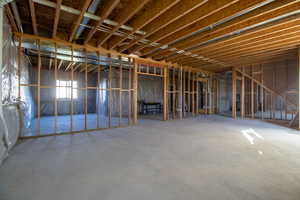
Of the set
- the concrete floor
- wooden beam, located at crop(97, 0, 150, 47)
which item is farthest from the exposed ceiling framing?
the concrete floor

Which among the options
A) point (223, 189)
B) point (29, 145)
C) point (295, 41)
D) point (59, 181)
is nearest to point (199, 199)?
point (223, 189)

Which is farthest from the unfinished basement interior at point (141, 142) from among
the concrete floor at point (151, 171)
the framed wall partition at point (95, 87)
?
the framed wall partition at point (95, 87)

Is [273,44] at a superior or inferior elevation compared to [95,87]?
superior

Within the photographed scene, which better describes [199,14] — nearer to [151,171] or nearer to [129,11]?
[129,11]

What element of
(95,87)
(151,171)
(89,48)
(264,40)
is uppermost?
(264,40)

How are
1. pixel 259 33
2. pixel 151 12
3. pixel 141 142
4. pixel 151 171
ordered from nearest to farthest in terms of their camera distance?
pixel 151 171, pixel 151 12, pixel 141 142, pixel 259 33

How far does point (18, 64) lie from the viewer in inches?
149

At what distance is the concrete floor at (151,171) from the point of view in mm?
1604

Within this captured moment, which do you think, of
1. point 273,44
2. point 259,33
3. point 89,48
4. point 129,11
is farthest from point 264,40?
point 89,48

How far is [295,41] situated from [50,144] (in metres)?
7.93

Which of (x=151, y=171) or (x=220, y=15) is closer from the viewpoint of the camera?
(x=151, y=171)

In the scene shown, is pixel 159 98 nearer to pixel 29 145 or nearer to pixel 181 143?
pixel 181 143

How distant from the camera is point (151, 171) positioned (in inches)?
82.4

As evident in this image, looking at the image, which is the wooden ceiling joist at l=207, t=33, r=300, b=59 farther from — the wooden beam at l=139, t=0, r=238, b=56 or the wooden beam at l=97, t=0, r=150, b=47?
the wooden beam at l=97, t=0, r=150, b=47
